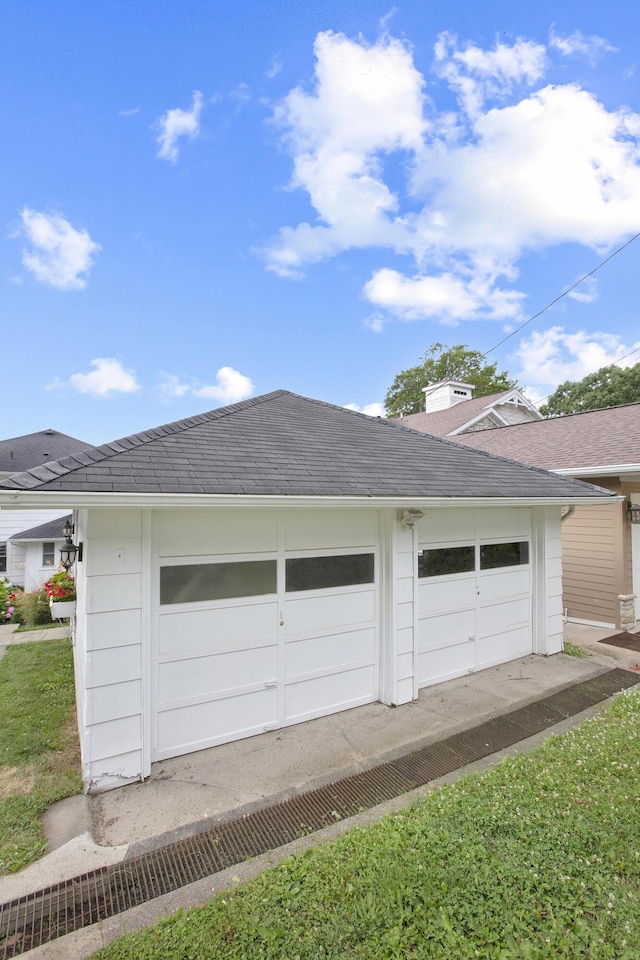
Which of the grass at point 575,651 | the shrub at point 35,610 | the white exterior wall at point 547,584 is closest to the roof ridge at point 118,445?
the white exterior wall at point 547,584

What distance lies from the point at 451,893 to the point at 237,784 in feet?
6.22

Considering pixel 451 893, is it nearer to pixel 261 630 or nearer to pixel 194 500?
pixel 261 630

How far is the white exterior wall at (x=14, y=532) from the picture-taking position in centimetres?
1524

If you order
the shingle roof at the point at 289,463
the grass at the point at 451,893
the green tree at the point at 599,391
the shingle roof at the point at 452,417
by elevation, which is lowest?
the grass at the point at 451,893

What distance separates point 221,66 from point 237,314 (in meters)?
7.54

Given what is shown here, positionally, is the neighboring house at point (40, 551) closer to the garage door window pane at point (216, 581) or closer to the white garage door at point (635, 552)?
the garage door window pane at point (216, 581)

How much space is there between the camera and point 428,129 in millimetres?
10320

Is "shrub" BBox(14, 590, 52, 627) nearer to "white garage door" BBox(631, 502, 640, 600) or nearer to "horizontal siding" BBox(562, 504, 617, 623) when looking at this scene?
"horizontal siding" BBox(562, 504, 617, 623)

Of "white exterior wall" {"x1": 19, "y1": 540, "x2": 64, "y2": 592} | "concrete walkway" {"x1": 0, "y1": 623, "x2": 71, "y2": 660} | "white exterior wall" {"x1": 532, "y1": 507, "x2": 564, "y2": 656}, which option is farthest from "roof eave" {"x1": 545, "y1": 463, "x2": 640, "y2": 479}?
"white exterior wall" {"x1": 19, "y1": 540, "x2": 64, "y2": 592}

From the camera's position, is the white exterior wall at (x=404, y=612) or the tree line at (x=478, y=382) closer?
the white exterior wall at (x=404, y=612)

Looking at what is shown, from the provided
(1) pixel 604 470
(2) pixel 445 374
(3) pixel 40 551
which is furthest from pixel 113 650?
(2) pixel 445 374

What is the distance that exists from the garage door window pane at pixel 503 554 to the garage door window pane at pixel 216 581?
324 cm

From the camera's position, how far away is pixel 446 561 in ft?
18.9

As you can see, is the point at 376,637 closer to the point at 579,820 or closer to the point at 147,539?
the point at 579,820
